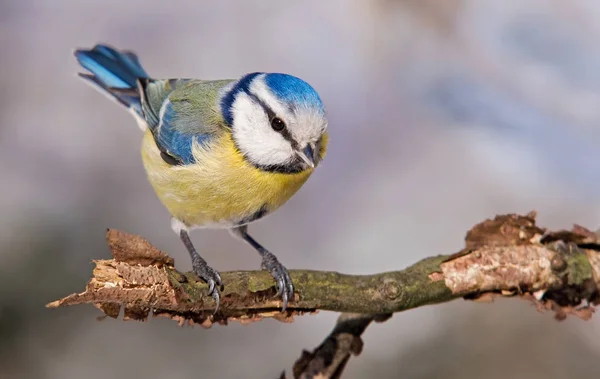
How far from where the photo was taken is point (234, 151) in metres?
1.38

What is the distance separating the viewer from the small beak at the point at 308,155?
128cm

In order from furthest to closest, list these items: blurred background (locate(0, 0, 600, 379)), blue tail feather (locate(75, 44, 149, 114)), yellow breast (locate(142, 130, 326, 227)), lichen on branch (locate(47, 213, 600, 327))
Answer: blurred background (locate(0, 0, 600, 379)) < blue tail feather (locate(75, 44, 149, 114)) < yellow breast (locate(142, 130, 326, 227)) < lichen on branch (locate(47, 213, 600, 327))

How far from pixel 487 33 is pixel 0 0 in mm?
1672

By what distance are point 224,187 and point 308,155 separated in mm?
188

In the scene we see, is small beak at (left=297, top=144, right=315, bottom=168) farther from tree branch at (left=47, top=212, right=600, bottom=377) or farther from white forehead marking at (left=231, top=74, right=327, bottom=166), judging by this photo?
tree branch at (left=47, top=212, right=600, bottom=377)

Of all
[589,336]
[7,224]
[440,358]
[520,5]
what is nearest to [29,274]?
[7,224]

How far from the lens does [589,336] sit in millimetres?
2104

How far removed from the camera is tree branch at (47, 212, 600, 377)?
3.25 feet

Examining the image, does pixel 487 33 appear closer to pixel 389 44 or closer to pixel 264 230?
pixel 389 44

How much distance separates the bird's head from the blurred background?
2.75ft

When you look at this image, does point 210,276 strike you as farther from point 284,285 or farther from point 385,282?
point 385,282

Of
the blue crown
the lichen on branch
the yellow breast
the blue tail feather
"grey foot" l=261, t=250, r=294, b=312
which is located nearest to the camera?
the lichen on branch

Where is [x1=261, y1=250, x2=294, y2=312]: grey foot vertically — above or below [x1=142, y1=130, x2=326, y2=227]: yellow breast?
below

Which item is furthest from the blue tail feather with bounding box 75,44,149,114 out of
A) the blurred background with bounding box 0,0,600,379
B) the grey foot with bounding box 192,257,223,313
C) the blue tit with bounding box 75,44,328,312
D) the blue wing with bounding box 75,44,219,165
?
the grey foot with bounding box 192,257,223,313
